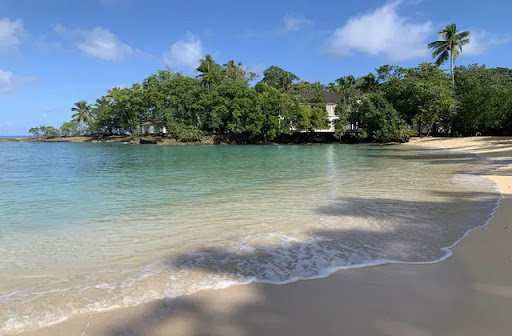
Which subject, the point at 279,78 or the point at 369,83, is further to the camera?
the point at 279,78

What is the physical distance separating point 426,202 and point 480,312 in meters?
6.46

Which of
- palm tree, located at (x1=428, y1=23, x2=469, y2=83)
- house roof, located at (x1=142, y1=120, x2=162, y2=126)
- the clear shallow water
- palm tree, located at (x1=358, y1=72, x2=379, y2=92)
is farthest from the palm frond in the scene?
house roof, located at (x1=142, y1=120, x2=162, y2=126)

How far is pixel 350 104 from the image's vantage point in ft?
181

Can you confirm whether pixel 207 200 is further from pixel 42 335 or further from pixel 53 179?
pixel 53 179

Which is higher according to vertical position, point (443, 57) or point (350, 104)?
point (443, 57)

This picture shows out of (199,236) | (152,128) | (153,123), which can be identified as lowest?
(199,236)

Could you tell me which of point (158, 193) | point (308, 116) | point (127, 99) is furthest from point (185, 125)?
point (158, 193)

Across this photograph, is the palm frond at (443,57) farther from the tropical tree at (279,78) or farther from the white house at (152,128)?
the white house at (152,128)

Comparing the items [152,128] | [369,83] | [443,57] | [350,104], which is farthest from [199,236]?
[152,128]

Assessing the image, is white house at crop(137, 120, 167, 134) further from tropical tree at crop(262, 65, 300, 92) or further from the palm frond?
the palm frond

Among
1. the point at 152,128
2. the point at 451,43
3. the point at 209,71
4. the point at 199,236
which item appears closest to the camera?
the point at 199,236

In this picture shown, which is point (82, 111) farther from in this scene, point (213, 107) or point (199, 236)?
point (199, 236)

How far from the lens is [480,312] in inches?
135

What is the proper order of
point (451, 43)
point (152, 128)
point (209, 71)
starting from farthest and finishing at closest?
point (152, 128) < point (209, 71) < point (451, 43)
